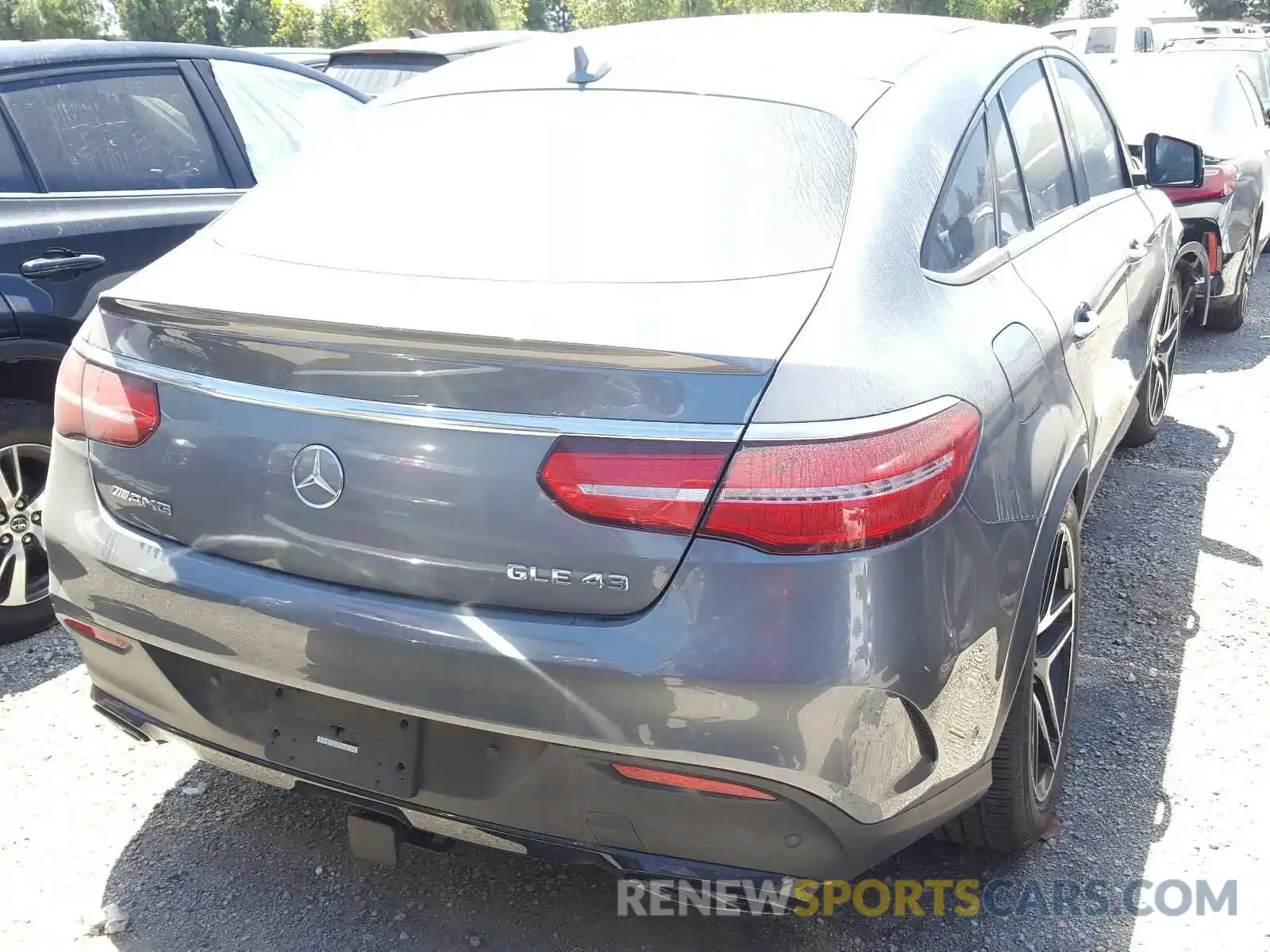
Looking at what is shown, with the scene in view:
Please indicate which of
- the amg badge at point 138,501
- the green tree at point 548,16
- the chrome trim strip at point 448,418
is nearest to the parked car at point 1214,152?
the chrome trim strip at point 448,418

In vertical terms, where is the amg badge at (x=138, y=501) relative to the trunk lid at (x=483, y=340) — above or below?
below

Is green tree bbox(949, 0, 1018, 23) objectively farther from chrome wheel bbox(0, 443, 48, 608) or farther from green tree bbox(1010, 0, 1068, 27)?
chrome wheel bbox(0, 443, 48, 608)

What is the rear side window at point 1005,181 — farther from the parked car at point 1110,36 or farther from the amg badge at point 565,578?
the parked car at point 1110,36

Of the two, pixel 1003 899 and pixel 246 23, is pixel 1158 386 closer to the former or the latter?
pixel 1003 899

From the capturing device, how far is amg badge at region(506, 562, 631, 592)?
5.97 ft

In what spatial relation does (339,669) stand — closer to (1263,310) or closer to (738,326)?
(738,326)

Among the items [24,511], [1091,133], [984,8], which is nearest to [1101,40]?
[1091,133]

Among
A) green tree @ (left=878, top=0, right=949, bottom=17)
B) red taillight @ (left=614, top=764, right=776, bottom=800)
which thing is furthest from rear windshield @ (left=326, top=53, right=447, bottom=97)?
green tree @ (left=878, top=0, right=949, bottom=17)

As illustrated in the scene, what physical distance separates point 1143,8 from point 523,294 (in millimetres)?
85253

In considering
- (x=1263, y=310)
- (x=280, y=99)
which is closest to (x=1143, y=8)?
(x=1263, y=310)

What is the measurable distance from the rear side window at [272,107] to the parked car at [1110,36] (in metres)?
21.7

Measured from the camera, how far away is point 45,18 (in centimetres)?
4603

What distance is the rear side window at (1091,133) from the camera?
3564mm

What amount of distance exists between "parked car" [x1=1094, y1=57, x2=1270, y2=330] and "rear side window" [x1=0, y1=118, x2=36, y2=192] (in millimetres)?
5372
